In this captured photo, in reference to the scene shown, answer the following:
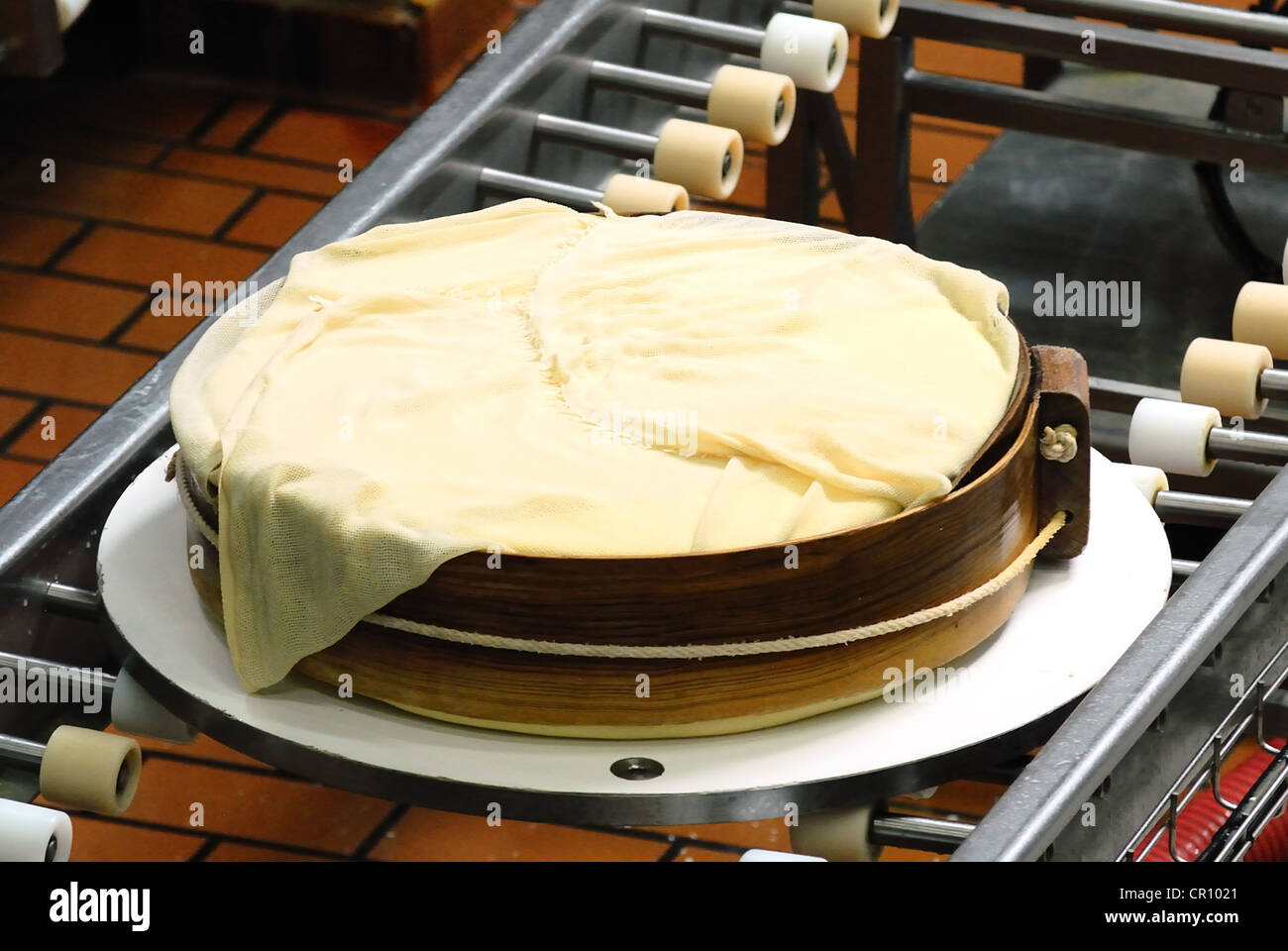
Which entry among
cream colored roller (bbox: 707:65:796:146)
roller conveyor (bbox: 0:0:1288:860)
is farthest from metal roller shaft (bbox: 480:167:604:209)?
cream colored roller (bbox: 707:65:796:146)

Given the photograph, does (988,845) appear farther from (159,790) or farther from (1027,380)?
(159,790)

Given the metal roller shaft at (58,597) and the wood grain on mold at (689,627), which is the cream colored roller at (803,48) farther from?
the metal roller shaft at (58,597)

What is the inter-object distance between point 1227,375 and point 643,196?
0.62m

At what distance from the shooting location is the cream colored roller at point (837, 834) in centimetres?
146

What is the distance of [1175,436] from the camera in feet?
6.22

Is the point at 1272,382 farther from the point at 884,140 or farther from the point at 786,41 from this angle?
the point at 884,140

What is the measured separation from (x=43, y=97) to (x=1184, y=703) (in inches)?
131

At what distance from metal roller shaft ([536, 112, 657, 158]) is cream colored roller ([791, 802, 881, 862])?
3.26 ft

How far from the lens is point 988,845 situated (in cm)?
132

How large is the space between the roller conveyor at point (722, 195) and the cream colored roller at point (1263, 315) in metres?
0.06

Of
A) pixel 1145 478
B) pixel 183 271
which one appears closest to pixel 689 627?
pixel 1145 478

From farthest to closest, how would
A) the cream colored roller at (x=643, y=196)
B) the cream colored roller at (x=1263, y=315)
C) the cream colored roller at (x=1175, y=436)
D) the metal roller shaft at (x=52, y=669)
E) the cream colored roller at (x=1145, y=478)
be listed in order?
the cream colored roller at (x=643, y=196), the cream colored roller at (x=1263, y=315), the cream colored roller at (x=1175, y=436), the cream colored roller at (x=1145, y=478), the metal roller shaft at (x=52, y=669)

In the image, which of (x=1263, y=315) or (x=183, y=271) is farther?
(x=183, y=271)

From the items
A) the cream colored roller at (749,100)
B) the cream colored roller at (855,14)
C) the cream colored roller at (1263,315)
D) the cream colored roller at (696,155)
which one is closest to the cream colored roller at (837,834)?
the cream colored roller at (1263,315)
